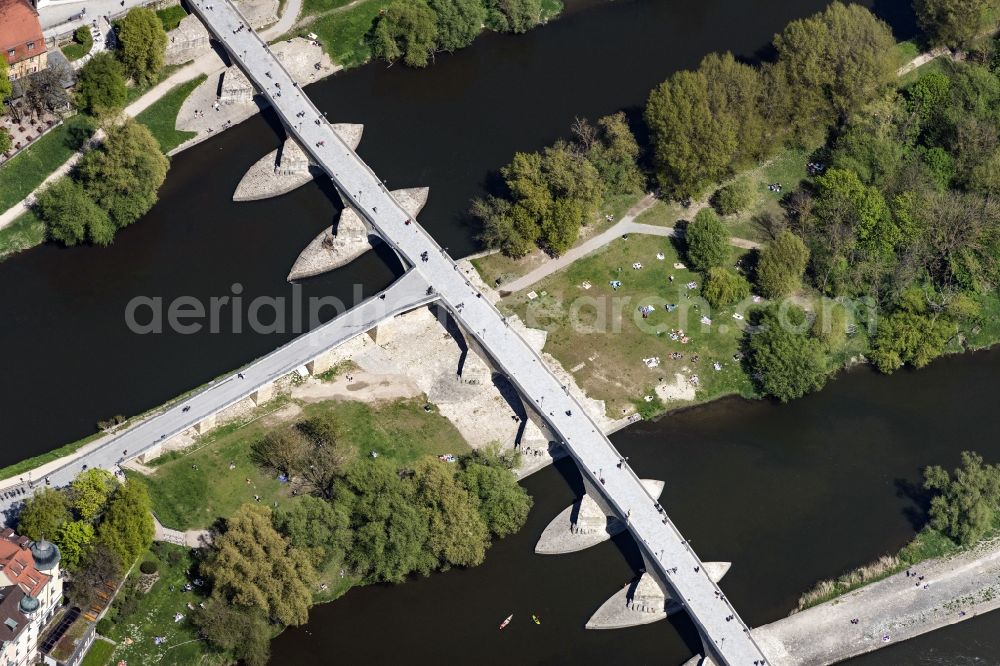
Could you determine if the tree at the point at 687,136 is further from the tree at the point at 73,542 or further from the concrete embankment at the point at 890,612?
the tree at the point at 73,542

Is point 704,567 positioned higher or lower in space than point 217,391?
lower

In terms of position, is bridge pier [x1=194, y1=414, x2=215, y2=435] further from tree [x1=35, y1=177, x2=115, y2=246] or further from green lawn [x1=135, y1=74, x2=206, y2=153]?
green lawn [x1=135, y1=74, x2=206, y2=153]

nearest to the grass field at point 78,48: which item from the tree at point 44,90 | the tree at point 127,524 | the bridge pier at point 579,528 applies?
the tree at point 44,90

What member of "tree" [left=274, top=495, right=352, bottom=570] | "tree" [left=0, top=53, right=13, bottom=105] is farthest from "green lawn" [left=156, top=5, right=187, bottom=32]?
"tree" [left=274, top=495, right=352, bottom=570]

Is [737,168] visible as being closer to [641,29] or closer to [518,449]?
[641,29]

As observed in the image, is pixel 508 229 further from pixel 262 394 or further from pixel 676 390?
pixel 262 394

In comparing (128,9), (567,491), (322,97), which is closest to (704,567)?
(567,491)
